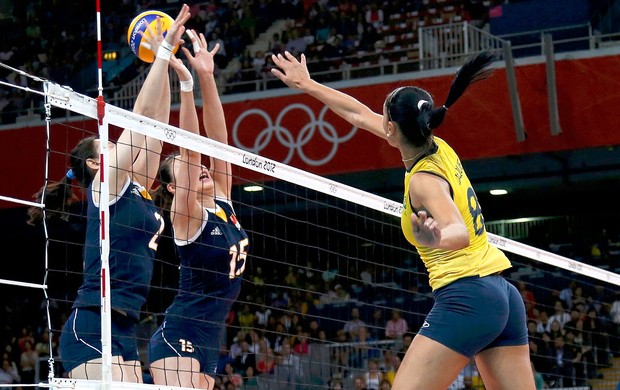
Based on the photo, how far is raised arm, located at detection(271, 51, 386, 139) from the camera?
20.1 ft

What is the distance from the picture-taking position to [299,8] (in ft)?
76.4

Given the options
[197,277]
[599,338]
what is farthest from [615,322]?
[197,277]

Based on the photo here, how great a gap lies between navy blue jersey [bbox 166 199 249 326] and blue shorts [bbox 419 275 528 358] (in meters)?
1.86

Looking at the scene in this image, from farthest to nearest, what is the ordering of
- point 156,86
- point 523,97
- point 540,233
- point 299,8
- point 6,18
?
point 6,18 → point 299,8 → point 540,233 → point 523,97 → point 156,86

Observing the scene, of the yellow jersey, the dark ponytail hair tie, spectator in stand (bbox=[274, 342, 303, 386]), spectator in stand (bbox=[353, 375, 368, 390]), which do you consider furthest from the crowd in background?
the dark ponytail hair tie

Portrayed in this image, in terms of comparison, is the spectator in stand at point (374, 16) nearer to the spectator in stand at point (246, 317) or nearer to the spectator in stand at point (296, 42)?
the spectator in stand at point (296, 42)

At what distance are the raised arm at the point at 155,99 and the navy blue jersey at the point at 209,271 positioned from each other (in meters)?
0.49

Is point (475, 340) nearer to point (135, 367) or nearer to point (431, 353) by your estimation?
point (431, 353)

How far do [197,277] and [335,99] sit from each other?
1472 mm

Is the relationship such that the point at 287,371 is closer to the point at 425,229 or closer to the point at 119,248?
the point at 119,248

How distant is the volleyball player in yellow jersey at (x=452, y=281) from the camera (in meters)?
4.93

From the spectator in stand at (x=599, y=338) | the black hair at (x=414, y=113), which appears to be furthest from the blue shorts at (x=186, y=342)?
the spectator in stand at (x=599, y=338)

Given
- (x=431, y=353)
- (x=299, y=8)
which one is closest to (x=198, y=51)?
(x=431, y=353)

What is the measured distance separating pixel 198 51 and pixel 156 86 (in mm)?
955
